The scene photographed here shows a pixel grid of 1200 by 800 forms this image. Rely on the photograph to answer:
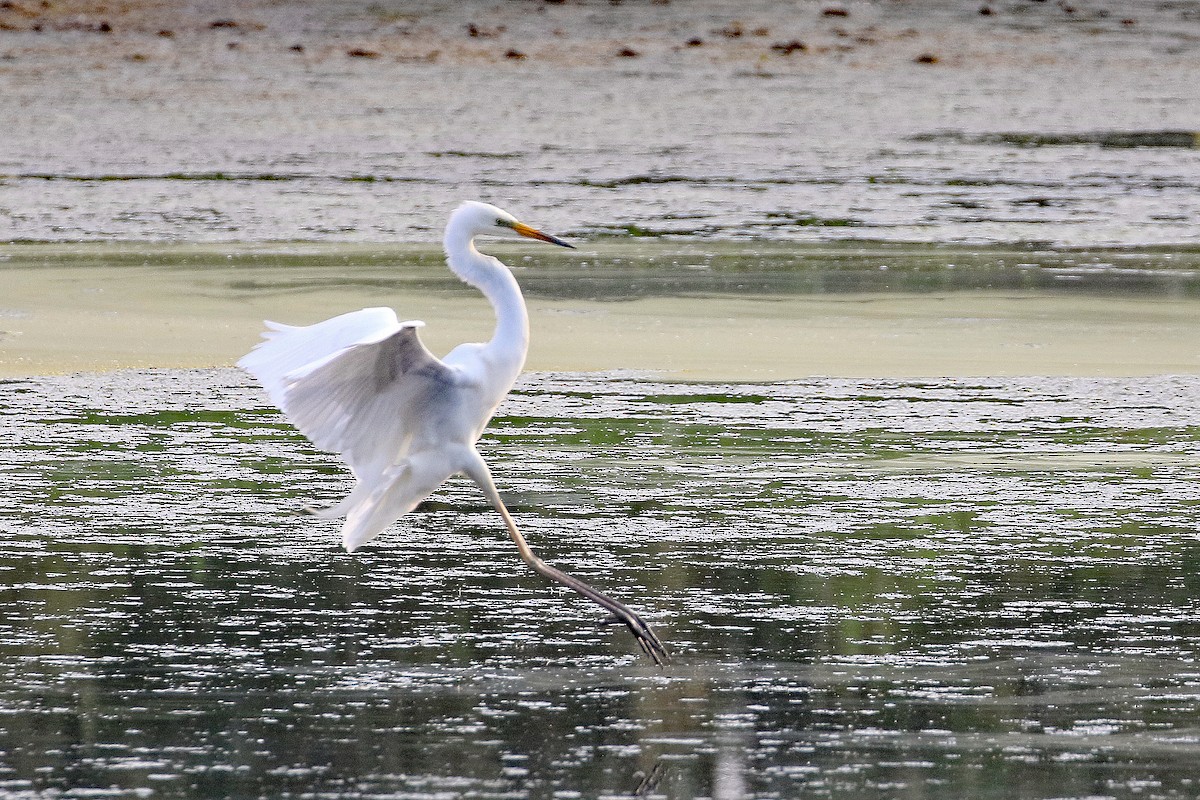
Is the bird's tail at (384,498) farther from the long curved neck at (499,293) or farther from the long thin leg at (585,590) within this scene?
the long curved neck at (499,293)

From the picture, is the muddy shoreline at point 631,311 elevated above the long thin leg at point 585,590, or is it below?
above

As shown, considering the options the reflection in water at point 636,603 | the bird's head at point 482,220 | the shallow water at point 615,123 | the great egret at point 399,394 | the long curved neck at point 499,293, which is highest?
the shallow water at point 615,123

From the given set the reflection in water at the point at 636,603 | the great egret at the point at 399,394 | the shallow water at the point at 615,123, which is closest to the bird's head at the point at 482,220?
the great egret at the point at 399,394

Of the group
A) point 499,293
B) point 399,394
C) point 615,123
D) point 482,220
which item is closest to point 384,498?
point 399,394

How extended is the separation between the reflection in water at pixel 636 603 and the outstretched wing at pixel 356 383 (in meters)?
0.53

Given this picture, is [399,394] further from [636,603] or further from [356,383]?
[636,603]

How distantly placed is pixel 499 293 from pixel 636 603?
3.73 feet

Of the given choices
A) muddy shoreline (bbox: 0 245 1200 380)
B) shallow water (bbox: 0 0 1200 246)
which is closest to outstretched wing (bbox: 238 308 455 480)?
muddy shoreline (bbox: 0 245 1200 380)

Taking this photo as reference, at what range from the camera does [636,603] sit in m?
6.93

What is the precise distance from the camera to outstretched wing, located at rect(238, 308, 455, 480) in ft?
21.4

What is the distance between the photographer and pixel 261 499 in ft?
27.1

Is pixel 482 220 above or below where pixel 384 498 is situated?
above

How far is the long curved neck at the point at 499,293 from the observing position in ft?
22.8

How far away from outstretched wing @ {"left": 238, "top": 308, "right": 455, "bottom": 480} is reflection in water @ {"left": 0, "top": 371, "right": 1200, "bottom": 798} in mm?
529
